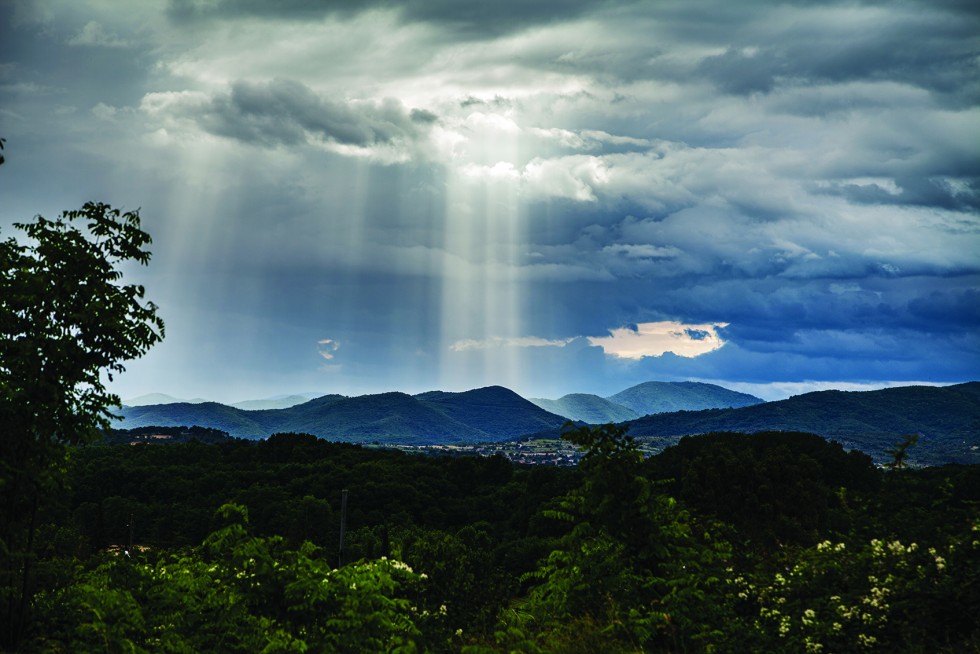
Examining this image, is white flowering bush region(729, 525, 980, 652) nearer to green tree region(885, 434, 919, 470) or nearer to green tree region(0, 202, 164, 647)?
green tree region(885, 434, 919, 470)

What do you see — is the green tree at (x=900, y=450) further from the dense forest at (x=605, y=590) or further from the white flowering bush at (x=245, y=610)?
the white flowering bush at (x=245, y=610)

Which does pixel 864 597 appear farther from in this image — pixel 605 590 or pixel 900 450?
pixel 900 450

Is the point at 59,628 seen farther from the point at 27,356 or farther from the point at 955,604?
the point at 955,604

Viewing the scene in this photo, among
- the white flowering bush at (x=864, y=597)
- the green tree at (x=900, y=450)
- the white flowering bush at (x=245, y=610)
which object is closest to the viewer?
the white flowering bush at (x=864, y=597)

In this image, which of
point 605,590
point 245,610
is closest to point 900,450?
point 605,590

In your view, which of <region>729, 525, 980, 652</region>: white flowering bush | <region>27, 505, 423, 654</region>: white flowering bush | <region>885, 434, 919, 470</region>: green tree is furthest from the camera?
<region>885, 434, 919, 470</region>: green tree

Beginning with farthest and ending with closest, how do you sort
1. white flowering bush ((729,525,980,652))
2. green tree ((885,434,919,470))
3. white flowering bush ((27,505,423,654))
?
green tree ((885,434,919,470)) → white flowering bush ((27,505,423,654)) → white flowering bush ((729,525,980,652))

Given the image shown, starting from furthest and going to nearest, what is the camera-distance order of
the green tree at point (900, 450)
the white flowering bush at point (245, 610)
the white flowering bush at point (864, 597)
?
the green tree at point (900, 450), the white flowering bush at point (245, 610), the white flowering bush at point (864, 597)

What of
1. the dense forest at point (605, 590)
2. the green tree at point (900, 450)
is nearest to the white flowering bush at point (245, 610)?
the dense forest at point (605, 590)

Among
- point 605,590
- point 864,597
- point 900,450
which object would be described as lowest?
point 605,590

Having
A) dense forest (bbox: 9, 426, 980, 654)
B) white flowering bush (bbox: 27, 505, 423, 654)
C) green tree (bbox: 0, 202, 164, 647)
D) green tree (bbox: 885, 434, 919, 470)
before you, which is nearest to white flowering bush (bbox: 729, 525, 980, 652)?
dense forest (bbox: 9, 426, 980, 654)

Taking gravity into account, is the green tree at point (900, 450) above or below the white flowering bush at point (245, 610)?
above

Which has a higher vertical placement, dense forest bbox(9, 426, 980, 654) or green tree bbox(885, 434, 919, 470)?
green tree bbox(885, 434, 919, 470)

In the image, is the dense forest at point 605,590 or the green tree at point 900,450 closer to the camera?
the dense forest at point 605,590
